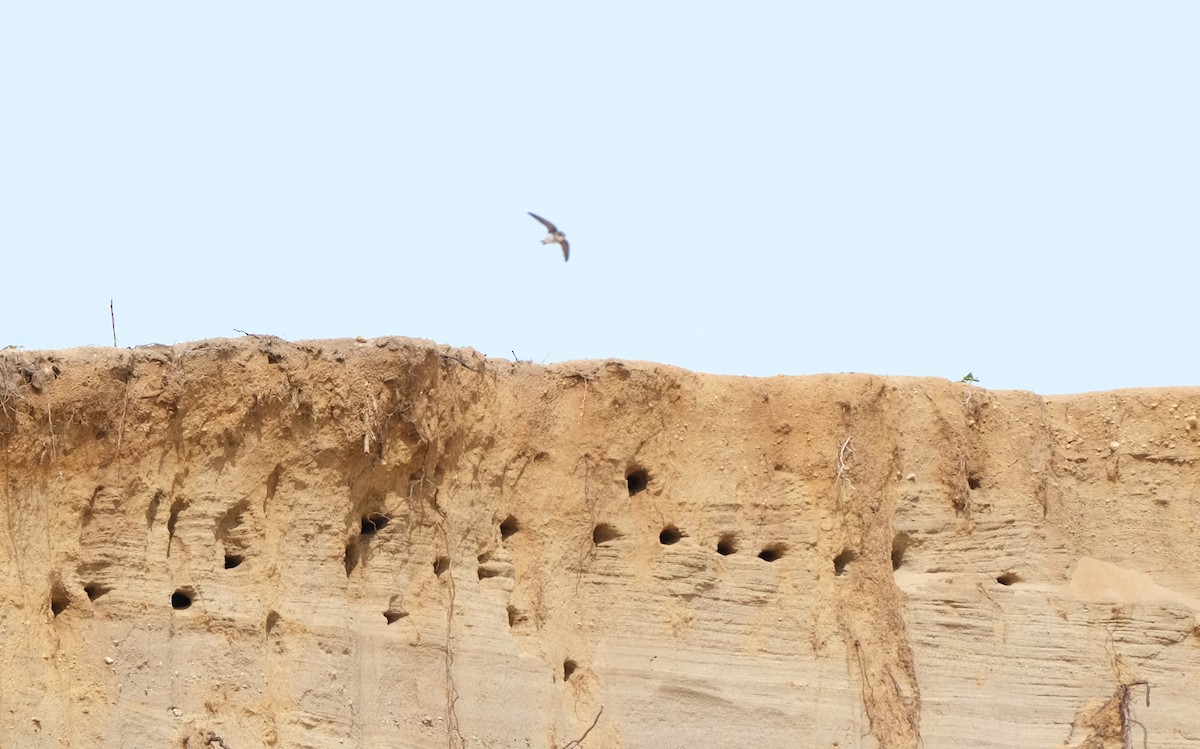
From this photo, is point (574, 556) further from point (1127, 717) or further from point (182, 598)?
point (1127, 717)

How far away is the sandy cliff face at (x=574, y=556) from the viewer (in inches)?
A: 472

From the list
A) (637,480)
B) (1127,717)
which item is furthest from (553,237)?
(1127,717)

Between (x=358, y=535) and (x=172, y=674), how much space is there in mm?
1704

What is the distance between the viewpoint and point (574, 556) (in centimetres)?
1389

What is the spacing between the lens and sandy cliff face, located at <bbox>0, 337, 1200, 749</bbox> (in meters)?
12.0

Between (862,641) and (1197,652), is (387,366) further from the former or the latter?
(1197,652)

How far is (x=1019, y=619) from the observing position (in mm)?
14805

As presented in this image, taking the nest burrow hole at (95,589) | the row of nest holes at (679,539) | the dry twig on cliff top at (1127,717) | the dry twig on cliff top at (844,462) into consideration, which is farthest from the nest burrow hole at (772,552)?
the nest burrow hole at (95,589)

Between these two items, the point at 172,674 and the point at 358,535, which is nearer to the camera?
the point at 172,674

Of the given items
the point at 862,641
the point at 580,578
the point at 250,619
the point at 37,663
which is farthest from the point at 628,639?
the point at 37,663

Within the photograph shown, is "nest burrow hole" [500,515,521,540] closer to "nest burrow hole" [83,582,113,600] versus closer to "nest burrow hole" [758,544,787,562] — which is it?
"nest burrow hole" [758,544,787,562]

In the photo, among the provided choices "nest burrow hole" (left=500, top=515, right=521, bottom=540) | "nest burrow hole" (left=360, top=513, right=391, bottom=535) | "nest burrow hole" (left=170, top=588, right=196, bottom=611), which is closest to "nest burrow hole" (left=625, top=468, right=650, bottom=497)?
"nest burrow hole" (left=500, top=515, right=521, bottom=540)

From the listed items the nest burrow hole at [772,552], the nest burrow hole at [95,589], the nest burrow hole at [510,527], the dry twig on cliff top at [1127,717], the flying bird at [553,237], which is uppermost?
Result: the flying bird at [553,237]

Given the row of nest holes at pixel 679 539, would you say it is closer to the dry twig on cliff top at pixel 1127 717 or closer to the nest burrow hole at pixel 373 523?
the nest burrow hole at pixel 373 523
